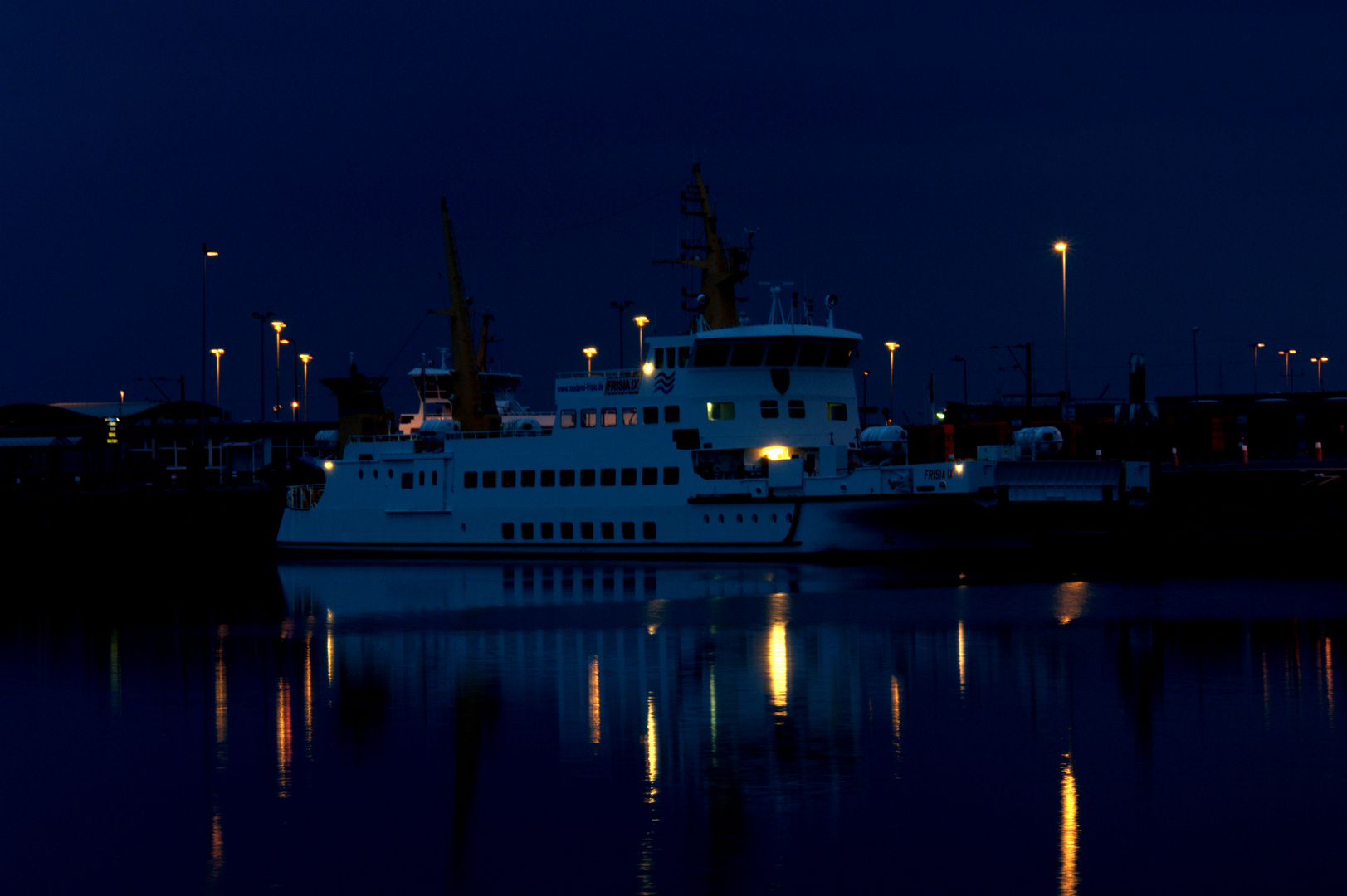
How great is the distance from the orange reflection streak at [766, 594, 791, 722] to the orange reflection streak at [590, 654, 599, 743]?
269 centimetres

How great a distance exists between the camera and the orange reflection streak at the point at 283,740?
664 inches

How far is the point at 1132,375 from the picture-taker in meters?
45.0

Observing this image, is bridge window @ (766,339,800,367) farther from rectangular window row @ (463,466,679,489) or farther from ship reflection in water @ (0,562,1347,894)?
ship reflection in water @ (0,562,1347,894)

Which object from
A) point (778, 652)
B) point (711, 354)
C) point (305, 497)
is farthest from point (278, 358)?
point (778, 652)

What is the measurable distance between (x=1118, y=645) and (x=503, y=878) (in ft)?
56.9

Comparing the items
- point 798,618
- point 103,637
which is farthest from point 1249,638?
point 103,637

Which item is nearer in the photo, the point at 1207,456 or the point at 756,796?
the point at 756,796

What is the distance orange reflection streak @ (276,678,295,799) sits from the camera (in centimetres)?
1688

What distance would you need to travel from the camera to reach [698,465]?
151 ft

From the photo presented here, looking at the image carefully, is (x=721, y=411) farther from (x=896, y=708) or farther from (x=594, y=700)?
(x=896, y=708)

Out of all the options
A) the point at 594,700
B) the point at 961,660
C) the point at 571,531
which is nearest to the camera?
the point at 594,700

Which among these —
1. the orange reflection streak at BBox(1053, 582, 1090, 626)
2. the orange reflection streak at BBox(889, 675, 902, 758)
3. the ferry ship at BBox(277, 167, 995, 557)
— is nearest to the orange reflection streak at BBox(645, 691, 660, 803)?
the orange reflection streak at BBox(889, 675, 902, 758)

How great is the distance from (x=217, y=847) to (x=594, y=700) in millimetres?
8531

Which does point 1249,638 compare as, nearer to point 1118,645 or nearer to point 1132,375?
point 1118,645
